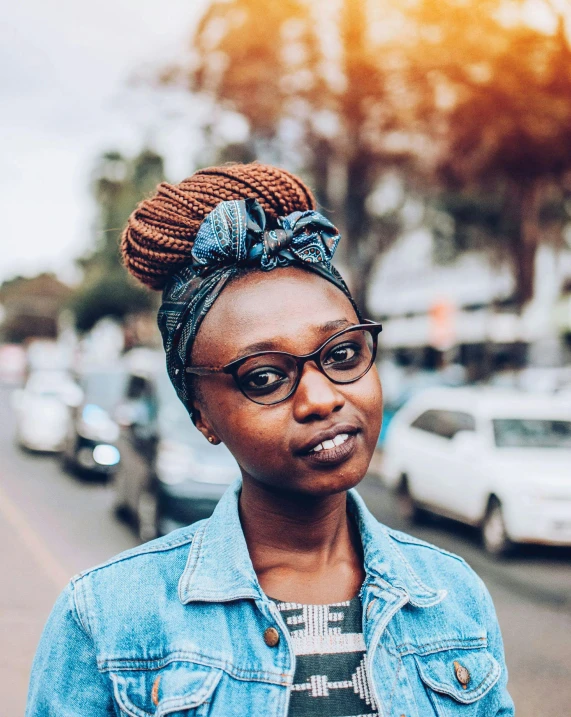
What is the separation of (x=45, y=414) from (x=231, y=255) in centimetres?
1506

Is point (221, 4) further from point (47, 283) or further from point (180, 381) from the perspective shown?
point (47, 283)

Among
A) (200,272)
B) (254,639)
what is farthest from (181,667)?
(200,272)

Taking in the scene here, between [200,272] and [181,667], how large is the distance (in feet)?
2.35

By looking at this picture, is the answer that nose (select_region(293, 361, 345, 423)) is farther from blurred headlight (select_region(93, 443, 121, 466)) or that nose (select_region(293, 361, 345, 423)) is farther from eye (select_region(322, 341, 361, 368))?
blurred headlight (select_region(93, 443, 121, 466))

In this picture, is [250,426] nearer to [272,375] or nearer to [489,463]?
[272,375]

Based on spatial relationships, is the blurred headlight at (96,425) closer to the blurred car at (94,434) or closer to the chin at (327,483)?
the blurred car at (94,434)

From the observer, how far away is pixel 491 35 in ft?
40.8

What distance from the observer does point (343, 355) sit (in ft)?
4.92

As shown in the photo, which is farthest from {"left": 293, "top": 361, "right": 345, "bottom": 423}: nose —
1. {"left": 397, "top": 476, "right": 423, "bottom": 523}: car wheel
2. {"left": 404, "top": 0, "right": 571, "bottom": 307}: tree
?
{"left": 404, "top": 0, "right": 571, "bottom": 307}: tree

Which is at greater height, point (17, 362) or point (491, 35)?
point (491, 35)

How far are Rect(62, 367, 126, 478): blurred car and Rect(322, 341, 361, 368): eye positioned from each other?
36.2 feet

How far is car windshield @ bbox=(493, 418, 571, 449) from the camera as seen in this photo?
28.4ft

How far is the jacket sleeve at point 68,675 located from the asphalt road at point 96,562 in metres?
3.34

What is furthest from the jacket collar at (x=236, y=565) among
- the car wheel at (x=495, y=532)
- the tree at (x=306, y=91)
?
the tree at (x=306, y=91)
